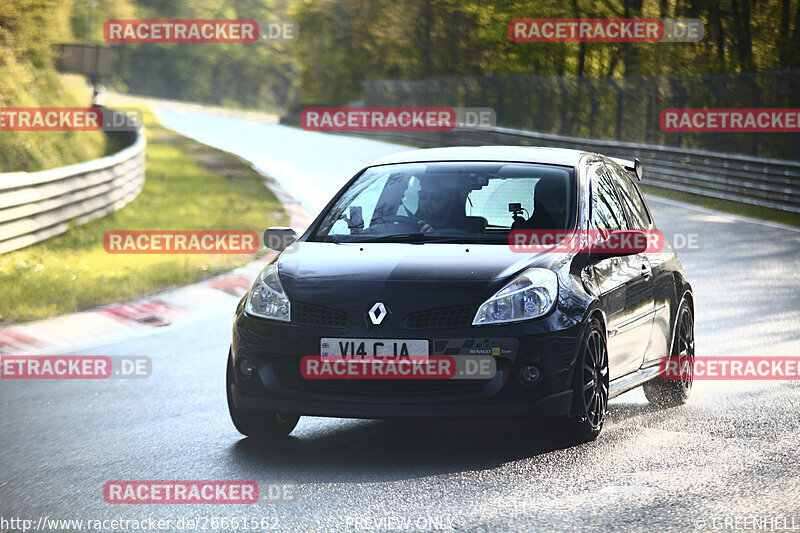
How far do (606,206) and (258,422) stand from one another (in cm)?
252

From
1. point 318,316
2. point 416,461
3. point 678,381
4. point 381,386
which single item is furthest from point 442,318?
point 678,381

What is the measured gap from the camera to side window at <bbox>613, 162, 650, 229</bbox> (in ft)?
27.8

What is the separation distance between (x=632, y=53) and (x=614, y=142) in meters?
20.9

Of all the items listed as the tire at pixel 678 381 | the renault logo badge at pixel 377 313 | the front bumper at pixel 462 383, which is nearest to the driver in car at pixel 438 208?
the renault logo badge at pixel 377 313

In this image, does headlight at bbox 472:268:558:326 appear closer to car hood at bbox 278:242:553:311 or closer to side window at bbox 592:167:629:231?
car hood at bbox 278:242:553:311

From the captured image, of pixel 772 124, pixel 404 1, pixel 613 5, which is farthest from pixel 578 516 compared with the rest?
pixel 404 1

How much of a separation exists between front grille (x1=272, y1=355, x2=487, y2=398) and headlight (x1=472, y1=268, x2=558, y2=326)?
0.32 metres

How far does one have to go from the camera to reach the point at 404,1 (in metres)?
72.5

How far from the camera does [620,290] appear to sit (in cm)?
739

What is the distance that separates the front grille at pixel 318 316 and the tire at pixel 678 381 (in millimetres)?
2650
